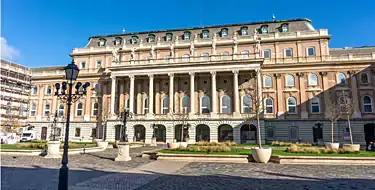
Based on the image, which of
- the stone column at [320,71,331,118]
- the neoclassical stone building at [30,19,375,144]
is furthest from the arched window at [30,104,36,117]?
the stone column at [320,71,331,118]

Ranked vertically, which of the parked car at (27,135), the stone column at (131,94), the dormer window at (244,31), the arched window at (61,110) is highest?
the dormer window at (244,31)

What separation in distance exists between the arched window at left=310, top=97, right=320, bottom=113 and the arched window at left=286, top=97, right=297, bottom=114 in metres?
2.42

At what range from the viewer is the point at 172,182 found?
31.5 feet

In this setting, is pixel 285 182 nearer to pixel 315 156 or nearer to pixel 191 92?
pixel 315 156

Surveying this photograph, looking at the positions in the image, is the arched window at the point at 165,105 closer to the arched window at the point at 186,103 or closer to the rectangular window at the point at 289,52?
the arched window at the point at 186,103

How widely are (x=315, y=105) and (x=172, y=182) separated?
35.0 metres

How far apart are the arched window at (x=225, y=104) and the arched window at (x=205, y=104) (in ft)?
7.19

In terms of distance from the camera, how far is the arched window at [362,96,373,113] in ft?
119

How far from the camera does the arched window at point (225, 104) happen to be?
131 ft

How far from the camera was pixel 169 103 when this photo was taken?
40.1 m

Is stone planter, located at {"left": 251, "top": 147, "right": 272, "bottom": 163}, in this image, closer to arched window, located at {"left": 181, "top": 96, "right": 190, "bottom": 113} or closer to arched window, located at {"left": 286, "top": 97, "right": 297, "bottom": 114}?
arched window, located at {"left": 286, "top": 97, "right": 297, "bottom": 114}

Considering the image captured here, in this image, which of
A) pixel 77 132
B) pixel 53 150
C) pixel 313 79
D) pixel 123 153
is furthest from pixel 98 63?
pixel 313 79

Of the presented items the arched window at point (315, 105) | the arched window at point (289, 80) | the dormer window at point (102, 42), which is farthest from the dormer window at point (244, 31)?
the dormer window at point (102, 42)

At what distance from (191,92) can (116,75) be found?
1344cm
